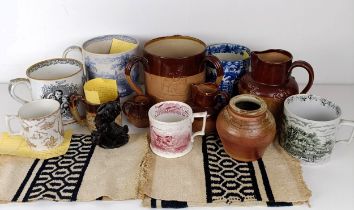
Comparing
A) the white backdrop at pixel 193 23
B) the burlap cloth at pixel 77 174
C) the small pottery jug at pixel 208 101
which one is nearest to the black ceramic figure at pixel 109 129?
the burlap cloth at pixel 77 174

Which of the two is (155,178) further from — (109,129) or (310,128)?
(310,128)

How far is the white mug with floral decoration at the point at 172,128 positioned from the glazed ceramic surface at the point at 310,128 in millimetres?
157

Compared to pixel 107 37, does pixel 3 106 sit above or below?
below

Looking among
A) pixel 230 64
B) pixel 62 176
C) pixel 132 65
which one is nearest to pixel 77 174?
pixel 62 176

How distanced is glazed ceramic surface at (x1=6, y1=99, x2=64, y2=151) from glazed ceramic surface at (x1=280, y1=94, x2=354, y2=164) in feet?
1.39

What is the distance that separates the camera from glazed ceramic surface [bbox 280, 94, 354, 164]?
0.67m

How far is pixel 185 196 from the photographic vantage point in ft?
2.06

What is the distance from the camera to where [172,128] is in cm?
69

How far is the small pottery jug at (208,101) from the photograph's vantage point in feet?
2.46

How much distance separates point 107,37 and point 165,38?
0.45ft

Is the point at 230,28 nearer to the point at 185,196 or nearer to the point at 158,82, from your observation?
the point at 158,82

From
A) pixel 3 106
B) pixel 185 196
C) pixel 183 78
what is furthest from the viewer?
pixel 3 106

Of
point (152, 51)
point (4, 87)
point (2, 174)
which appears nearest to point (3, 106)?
point (4, 87)

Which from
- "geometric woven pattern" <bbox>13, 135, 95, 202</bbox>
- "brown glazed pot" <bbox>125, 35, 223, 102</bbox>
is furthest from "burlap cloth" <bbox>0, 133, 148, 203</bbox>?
"brown glazed pot" <bbox>125, 35, 223, 102</bbox>
